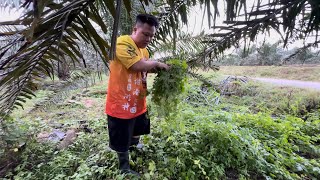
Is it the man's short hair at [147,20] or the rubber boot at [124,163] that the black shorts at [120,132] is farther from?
the man's short hair at [147,20]

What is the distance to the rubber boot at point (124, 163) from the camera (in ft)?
6.40

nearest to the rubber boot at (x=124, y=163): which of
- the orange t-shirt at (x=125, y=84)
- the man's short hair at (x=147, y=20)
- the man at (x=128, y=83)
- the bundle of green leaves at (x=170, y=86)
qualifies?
the man at (x=128, y=83)

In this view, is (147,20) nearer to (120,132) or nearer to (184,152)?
(120,132)

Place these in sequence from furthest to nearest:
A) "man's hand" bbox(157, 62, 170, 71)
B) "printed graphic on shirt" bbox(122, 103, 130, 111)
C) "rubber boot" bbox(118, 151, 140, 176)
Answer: "rubber boot" bbox(118, 151, 140, 176) → "printed graphic on shirt" bbox(122, 103, 130, 111) → "man's hand" bbox(157, 62, 170, 71)

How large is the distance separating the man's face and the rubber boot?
92cm

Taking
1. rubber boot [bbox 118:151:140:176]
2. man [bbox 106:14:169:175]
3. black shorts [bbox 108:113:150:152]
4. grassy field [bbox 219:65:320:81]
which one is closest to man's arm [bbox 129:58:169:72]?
man [bbox 106:14:169:175]

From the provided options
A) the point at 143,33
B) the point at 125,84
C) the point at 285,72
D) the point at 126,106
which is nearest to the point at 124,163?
the point at 126,106

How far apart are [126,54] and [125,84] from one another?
24 centimetres

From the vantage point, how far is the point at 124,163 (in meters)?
1.99

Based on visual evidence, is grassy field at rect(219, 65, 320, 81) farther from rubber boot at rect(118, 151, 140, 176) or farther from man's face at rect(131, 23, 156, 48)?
man's face at rect(131, 23, 156, 48)

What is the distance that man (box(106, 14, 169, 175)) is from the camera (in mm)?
1587

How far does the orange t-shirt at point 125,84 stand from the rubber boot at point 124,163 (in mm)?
372

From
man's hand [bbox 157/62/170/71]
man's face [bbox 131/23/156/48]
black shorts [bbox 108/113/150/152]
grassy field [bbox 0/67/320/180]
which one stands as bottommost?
grassy field [bbox 0/67/320/180]

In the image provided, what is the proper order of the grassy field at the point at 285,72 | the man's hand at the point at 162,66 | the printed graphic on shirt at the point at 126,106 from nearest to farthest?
the man's hand at the point at 162,66, the printed graphic on shirt at the point at 126,106, the grassy field at the point at 285,72
